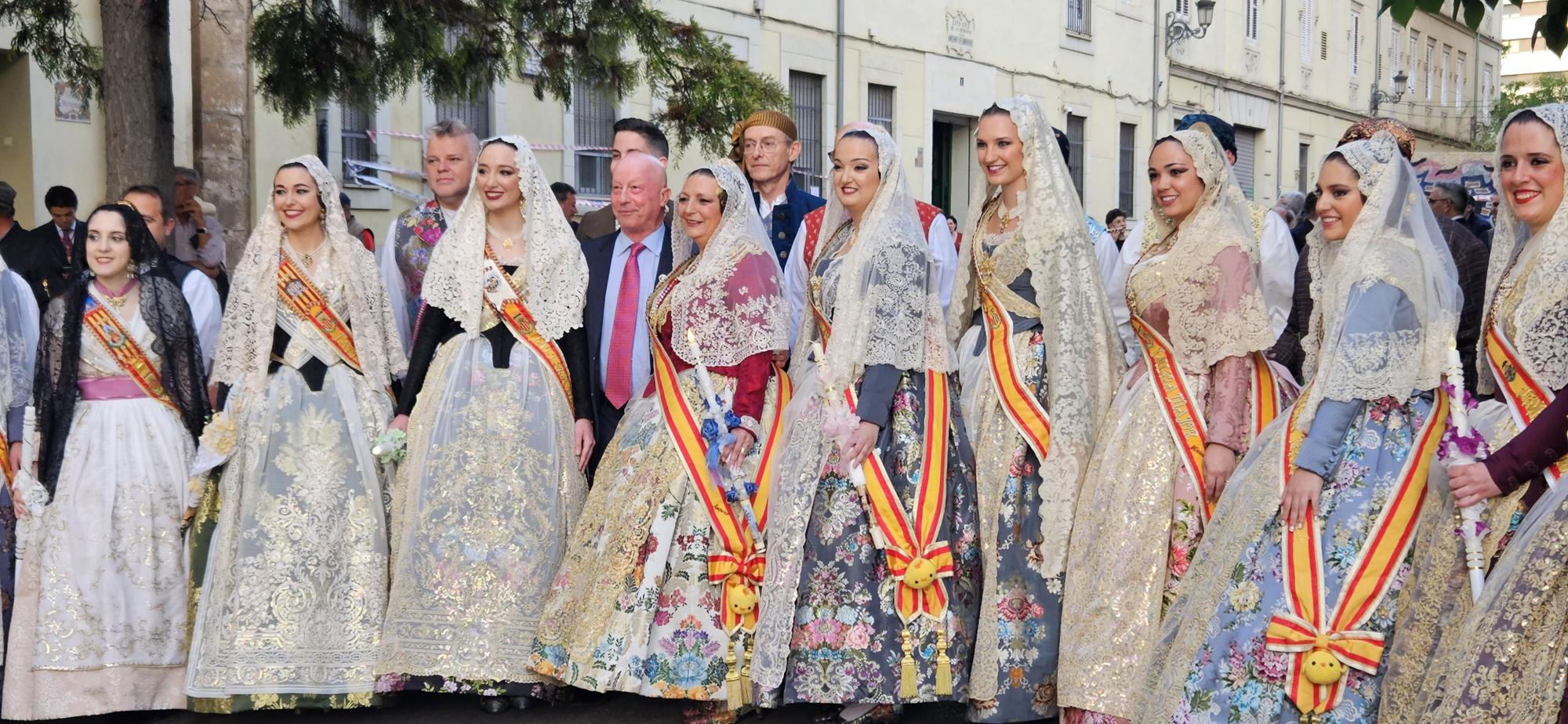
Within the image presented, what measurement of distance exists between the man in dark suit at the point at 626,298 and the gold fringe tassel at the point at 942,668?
134 centimetres

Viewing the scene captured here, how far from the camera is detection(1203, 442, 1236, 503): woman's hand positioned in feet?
14.6

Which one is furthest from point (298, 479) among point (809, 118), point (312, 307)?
point (809, 118)

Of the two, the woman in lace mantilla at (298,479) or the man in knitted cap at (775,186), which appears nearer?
the woman in lace mantilla at (298,479)

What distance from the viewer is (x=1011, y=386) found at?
4.81 metres

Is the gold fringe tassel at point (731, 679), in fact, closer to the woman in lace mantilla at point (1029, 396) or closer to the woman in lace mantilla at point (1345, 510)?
the woman in lace mantilla at point (1029, 396)

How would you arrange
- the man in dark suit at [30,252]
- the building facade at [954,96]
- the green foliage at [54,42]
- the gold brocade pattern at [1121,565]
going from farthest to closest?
the building facade at [954,96] → the man in dark suit at [30,252] → the green foliage at [54,42] → the gold brocade pattern at [1121,565]

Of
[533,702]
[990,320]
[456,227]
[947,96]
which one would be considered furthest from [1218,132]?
[947,96]

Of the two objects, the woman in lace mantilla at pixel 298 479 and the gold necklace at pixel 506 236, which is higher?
the gold necklace at pixel 506 236

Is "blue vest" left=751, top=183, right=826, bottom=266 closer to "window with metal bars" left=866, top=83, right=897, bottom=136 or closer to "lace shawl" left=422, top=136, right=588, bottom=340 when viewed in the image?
"lace shawl" left=422, top=136, right=588, bottom=340

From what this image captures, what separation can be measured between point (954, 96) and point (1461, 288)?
50.2ft

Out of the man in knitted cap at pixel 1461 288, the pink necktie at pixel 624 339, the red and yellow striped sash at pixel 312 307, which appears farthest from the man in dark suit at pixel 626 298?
the man in knitted cap at pixel 1461 288

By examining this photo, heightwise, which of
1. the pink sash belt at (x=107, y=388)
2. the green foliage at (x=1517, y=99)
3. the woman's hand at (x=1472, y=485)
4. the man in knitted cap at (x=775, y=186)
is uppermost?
the green foliage at (x=1517, y=99)

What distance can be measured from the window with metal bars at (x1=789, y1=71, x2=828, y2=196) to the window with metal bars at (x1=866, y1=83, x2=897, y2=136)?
84 cm

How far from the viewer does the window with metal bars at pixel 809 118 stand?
56.8 ft
